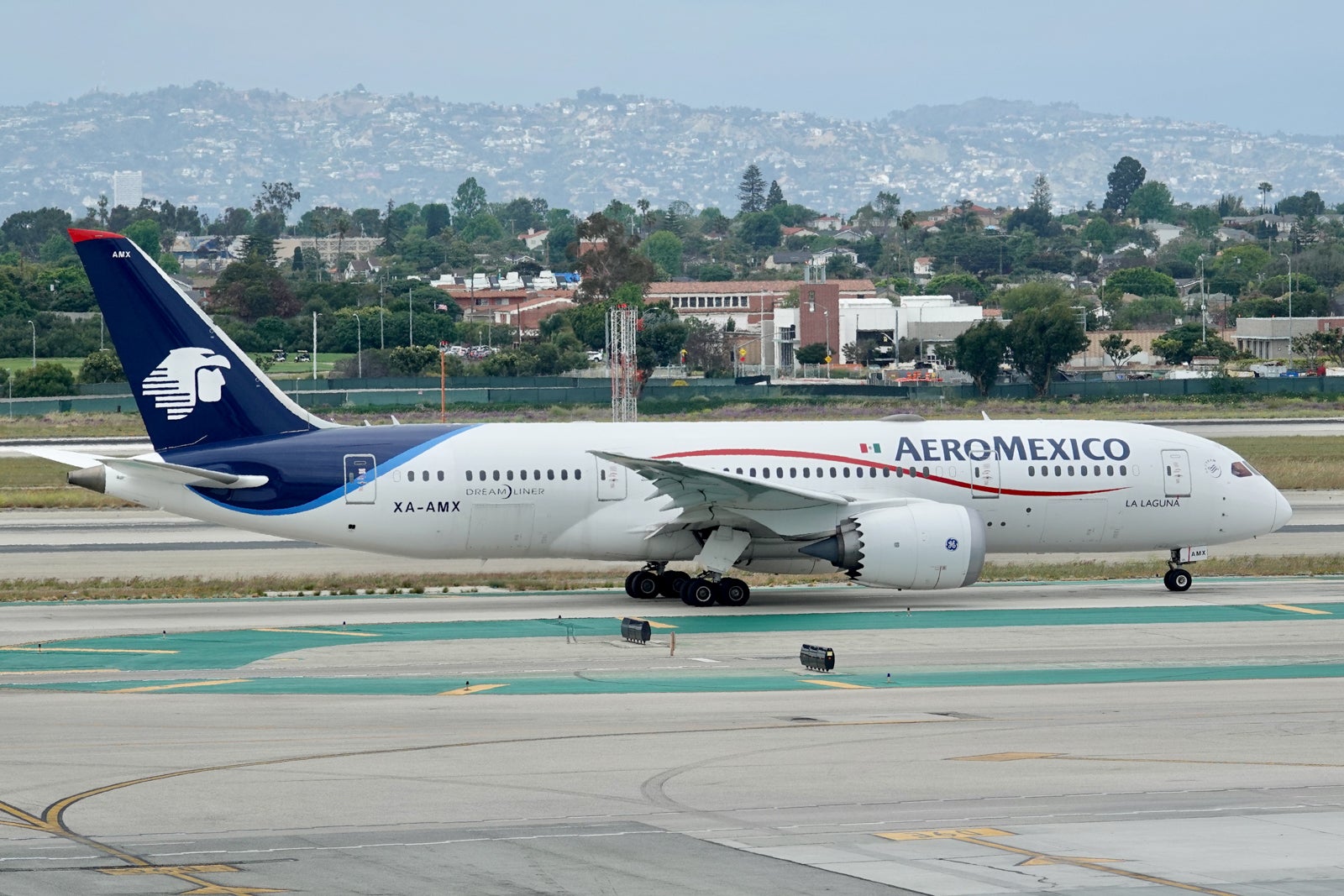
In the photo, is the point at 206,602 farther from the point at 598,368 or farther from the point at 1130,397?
the point at 598,368

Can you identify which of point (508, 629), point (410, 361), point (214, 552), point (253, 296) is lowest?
point (214, 552)

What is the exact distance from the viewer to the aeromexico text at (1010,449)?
34531mm

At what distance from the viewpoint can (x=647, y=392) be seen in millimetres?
99812

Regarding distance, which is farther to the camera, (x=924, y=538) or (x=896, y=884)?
(x=924, y=538)

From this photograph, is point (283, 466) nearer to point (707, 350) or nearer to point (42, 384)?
point (42, 384)

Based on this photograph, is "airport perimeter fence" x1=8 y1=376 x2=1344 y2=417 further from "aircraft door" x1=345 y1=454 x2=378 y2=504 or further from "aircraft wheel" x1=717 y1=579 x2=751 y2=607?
"aircraft wheel" x1=717 y1=579 x2=751 y2=607

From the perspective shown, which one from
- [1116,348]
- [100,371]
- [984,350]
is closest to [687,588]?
[984,350]

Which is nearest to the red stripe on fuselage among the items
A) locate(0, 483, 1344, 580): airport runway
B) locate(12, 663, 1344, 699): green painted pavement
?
locate(0, 483, 1344, 580): airport runway

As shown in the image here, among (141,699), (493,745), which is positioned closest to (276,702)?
(141,699)

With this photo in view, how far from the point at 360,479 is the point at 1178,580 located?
16.9 m

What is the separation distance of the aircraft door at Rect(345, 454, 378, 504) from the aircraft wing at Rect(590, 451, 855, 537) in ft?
15.3

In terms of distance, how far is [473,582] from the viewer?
3700cm

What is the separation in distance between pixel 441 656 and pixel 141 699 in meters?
5.33

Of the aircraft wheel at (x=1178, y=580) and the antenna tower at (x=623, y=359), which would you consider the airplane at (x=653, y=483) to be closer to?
the aircraft wheel at (x=1178, y=580)
